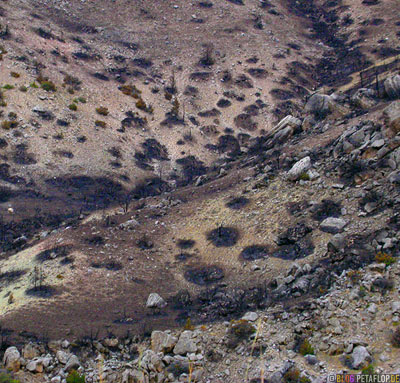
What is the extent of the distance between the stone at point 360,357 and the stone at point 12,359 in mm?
10227

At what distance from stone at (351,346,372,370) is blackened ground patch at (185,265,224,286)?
984 centimetres

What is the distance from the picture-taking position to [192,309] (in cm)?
1770

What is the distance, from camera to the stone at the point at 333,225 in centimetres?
1920

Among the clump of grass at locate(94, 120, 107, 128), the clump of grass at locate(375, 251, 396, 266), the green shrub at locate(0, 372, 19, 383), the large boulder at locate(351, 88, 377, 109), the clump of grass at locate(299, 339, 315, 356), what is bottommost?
the clump of grass at locate(94, 120, 107, 128)

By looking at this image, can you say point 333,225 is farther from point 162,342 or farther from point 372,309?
point 162,342

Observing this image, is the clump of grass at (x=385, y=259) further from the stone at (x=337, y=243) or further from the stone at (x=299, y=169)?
the stone at (x=299, y=169)

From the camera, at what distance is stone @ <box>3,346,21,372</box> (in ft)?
42.9

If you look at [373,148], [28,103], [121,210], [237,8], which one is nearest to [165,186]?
[121,210]

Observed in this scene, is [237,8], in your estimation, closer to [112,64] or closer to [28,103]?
[112,64]

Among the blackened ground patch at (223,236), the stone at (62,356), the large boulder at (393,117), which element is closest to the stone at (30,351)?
the stone at (62,356)

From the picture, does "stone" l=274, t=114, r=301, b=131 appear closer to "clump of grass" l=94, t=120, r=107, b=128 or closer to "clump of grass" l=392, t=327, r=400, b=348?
"clump of grass" l=94, t=120, r=107, b=128

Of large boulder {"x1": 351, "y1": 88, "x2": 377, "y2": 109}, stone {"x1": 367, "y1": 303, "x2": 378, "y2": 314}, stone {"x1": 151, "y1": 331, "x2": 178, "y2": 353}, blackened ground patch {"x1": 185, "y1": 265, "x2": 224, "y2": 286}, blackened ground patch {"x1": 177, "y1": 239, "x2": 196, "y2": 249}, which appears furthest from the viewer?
large boulder {"x1": 351, "y1": 88, "x2": 377, "y2": 109}

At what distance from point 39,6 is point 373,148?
53.9m

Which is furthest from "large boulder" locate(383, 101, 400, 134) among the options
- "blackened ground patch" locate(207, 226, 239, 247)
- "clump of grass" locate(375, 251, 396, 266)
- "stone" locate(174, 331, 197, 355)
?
"stone" locate(174, 331, 197, 355)
